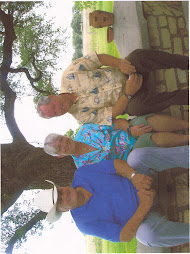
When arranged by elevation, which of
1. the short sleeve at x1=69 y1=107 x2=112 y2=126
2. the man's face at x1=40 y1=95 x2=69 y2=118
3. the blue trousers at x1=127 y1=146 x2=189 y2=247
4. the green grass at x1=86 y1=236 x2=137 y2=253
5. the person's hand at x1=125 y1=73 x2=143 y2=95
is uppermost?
the person's hand at x1=125 y1=73 x2=143 y2=95

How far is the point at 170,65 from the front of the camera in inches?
140

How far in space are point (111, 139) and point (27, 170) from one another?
1792 millimetres

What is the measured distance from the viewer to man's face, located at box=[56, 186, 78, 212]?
3.04 m

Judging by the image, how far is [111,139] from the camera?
341 cm

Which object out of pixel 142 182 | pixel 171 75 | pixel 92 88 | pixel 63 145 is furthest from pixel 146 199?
pixel 171 75

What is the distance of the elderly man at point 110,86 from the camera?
3533 mm

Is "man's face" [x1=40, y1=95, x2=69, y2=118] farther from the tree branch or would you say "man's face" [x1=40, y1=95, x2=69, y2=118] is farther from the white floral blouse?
the tree branch

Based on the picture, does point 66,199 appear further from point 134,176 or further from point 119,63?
point 119,63

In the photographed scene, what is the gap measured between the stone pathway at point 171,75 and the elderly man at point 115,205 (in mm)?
729

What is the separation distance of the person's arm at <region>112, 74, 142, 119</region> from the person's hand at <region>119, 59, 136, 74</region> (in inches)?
3.2

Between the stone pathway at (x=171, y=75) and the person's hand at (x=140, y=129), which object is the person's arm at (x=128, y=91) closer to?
the person's hand at (x=140, y=129)

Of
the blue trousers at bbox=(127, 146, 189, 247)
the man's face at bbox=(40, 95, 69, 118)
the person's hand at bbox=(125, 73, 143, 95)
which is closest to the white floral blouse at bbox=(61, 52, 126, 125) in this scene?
the person's hand at bbox=(125, 73, 143, 95)

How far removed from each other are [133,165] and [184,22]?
3.33 m

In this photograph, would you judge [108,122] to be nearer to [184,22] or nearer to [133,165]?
[133,165]
